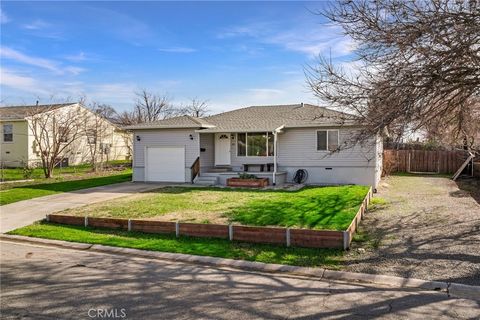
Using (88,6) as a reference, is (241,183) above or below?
below

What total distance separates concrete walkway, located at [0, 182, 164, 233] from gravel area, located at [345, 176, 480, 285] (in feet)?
29.2

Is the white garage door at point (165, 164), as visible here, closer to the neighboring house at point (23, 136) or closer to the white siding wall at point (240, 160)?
the white siding wall at point (240, 160)

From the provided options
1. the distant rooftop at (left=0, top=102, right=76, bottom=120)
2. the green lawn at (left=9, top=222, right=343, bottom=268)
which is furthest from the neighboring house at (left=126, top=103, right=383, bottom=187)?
the distant rooftop at (left=0, top=102, right=76, bottom=120)

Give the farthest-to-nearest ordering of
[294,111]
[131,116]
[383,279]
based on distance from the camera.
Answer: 1. [131,116]
2. [294,111]
3. [383,279]

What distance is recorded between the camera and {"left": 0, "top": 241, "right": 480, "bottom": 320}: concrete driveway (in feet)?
15.2

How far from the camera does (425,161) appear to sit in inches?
1032

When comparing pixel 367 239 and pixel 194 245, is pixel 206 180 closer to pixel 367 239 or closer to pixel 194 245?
pixel 194 245

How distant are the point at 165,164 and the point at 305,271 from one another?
15.3 meters

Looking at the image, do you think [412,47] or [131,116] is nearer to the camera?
[412,47]

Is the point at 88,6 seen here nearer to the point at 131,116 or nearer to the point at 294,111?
the point at 294,111

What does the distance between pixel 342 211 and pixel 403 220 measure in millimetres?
1626

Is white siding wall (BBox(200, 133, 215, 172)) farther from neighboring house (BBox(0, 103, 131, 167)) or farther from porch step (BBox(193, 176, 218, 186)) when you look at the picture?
neighboring house (BBox(0, 103, 131, 167))

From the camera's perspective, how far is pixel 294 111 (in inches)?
872

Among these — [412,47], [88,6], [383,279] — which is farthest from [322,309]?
[88,6]
